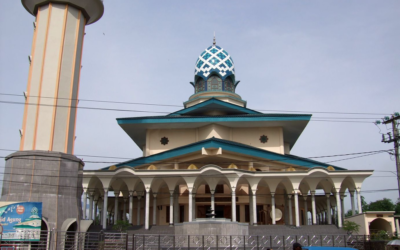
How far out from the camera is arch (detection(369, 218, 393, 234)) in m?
24.8

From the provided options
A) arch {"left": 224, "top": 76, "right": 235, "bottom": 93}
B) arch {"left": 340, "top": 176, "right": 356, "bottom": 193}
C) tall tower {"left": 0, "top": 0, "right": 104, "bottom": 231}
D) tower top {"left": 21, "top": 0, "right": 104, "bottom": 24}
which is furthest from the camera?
arch {"left": 224, "top": 76, "right": 235, "bottom": 93}

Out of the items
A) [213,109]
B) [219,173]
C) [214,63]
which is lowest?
[219,173]

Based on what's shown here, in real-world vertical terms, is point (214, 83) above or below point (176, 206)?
above

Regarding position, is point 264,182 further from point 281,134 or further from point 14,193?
point 14,193

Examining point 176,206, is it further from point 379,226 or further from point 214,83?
point 379,226

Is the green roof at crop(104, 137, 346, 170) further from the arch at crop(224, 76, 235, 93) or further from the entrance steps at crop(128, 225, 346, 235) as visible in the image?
the arch at crop(224, 76, 235, 93)

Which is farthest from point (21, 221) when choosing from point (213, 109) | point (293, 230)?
point (213, 109)

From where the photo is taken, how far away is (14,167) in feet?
65.7

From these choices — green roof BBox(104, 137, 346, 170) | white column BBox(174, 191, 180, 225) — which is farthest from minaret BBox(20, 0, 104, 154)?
white column BBox(174, 191, 180, 225)

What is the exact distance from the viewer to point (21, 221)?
56.6 feet

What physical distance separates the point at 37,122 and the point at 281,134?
18.7 meters

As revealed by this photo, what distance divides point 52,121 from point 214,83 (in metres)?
18.5

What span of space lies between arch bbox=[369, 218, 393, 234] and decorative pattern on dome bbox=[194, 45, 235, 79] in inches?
682

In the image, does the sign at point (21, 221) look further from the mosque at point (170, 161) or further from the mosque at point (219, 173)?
the mosque at point (219, 173)
